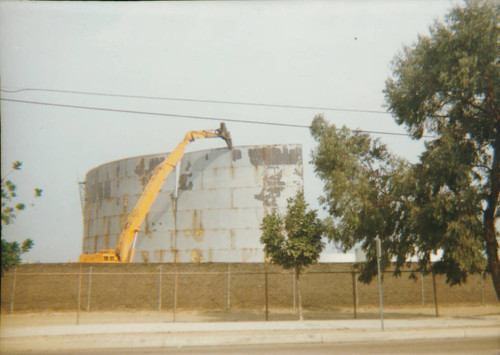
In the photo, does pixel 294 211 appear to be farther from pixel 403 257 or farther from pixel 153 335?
pixel 153 335

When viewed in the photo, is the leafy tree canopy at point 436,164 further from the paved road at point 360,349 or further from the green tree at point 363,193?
the paved road at point 360,349

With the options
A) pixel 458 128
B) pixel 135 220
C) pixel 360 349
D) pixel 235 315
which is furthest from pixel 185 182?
pixel 360 349

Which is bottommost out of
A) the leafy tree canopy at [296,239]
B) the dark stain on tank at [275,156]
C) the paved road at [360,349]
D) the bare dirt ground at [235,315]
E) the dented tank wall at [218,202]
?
the bare dirt ground at [235,315]

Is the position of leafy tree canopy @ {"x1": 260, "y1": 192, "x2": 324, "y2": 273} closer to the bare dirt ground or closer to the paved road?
the bare dirt ground

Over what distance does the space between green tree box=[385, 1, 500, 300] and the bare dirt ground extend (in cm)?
379

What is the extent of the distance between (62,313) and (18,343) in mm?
10751

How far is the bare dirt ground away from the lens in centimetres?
1931

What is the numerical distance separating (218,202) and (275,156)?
16.6 ft

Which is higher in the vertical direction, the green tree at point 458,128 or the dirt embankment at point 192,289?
the green tree at point 458,128

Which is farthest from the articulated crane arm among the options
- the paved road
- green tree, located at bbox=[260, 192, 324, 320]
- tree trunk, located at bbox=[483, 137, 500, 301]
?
tree trunk, located at bbox=[483, 137, 500, 301]

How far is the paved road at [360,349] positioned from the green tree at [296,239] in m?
6.50

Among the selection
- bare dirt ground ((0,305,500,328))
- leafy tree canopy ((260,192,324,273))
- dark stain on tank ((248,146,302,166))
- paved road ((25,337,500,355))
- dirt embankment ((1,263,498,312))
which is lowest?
bare dirt ground ((0,305,500,328))

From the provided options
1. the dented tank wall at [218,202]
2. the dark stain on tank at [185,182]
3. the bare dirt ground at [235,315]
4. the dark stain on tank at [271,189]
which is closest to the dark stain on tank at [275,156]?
the dented tank wall at [218,202]

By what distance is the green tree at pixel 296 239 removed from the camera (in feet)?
60.1
